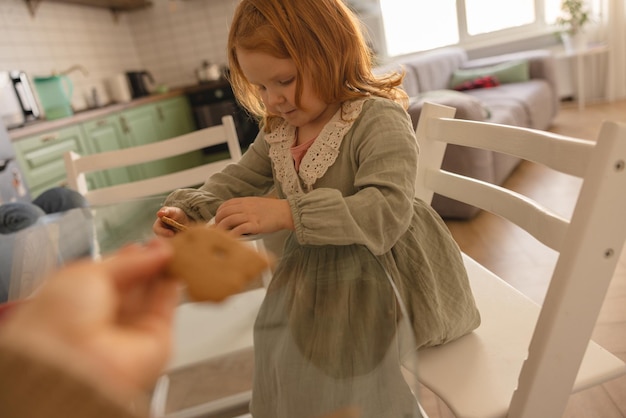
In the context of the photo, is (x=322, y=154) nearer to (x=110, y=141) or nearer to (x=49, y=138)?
(x=49, y=138)

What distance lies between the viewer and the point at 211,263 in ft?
0.91

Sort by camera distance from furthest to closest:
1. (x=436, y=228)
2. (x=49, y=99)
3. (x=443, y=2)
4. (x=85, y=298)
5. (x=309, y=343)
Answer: (x=443, y=2) < (x=49, y=99) < (x=436, y=228) < (x=309, y=343) < (x=85, y=298)

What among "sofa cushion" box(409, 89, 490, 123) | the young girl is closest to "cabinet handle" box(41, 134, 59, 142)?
"sofa cushion" box(409, 89, 490, 123)

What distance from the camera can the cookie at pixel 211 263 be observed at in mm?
263

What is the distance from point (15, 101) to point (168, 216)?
8.28 feet

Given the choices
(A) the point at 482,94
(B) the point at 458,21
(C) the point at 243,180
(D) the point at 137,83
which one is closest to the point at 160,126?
(D) the point at 137,83

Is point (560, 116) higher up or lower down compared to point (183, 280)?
lower down

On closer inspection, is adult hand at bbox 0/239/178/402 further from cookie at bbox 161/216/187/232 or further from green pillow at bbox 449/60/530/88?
green pillow at bbox 449/60/530/88

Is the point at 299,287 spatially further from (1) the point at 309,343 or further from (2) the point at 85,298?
(2) the point at 85,298

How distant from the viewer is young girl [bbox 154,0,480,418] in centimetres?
52

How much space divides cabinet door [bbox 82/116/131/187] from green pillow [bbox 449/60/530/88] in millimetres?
2682

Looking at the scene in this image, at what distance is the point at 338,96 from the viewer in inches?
32.6

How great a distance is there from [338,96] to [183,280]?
62 centimetres

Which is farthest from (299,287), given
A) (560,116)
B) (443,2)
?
(443,2)
